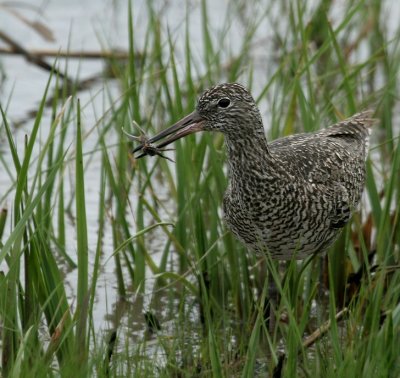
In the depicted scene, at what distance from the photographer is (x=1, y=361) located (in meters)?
5.39

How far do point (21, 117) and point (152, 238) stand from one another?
9.81 feet

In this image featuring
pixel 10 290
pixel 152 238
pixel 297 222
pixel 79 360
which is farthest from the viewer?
pixel 152 238

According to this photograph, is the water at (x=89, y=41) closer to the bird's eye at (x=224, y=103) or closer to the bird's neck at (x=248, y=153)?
the bird's neck at (x=248, y=153)

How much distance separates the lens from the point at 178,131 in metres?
5.81

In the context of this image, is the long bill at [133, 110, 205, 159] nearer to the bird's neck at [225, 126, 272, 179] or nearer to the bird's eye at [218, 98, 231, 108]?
the bird's eye at [218, 98, 231, 108]

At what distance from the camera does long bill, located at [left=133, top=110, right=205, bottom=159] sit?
572 cm

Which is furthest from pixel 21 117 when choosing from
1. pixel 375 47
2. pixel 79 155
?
pixel 79 155

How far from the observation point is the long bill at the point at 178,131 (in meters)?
5.72

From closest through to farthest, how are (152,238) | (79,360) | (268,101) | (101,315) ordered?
(79,360)
(101,315)
(152,238)
(268,101)

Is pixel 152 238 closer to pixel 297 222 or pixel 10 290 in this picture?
pixel 297 222

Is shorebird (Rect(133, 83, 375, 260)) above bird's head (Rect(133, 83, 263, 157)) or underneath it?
underneath

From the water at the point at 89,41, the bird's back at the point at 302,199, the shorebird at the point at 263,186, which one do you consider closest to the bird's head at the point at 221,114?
the shorebird at the point at 263,186

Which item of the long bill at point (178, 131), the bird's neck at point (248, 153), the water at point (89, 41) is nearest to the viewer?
the long bill at point (178, 131)

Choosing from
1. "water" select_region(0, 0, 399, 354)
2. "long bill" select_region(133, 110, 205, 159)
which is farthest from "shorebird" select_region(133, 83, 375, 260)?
"water" select_region(0, 0, 399, 354)
